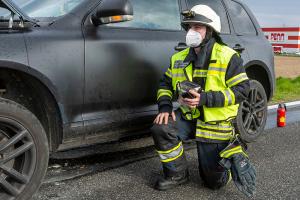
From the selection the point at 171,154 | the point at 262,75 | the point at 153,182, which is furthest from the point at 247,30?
the point at 153,182

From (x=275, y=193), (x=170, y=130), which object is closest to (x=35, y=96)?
(x=170, y=130)

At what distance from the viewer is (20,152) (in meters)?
3.03

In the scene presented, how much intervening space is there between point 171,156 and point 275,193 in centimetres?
84

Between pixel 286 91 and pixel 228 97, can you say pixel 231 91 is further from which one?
pixel 286 91

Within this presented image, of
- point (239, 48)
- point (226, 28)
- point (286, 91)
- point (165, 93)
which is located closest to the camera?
point (165, 93)

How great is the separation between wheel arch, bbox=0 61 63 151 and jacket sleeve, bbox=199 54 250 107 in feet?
3.56

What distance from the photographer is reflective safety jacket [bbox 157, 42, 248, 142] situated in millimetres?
3590

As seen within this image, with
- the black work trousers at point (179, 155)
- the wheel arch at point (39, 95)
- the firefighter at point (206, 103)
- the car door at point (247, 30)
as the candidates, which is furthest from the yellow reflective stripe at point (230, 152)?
the car door at point (247, 30)

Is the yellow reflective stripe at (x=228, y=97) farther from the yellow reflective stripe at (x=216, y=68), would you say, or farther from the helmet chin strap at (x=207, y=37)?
the helmet chin strap at (x=207, y=37)

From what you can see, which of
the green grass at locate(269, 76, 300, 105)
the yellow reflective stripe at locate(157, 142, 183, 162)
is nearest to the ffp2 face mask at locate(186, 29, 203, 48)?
the yellow reflective stripe at locate(157, 142, 183, 162)

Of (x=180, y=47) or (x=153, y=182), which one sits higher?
(x=180, y=47)

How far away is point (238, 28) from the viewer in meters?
5.05

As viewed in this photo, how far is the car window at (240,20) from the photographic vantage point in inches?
199

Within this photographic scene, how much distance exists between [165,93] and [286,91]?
6.95m
